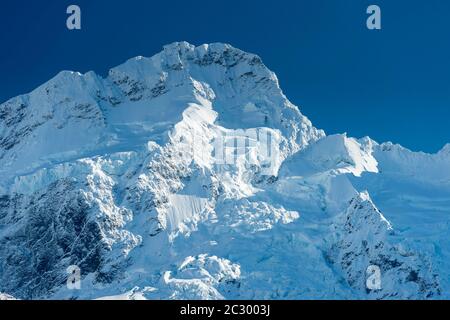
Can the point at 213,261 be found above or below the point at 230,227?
below

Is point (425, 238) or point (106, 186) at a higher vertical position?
point (106, 186)

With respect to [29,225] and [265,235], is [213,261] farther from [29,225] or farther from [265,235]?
[29,225]

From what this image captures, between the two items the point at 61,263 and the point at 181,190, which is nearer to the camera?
the point at 61,263
